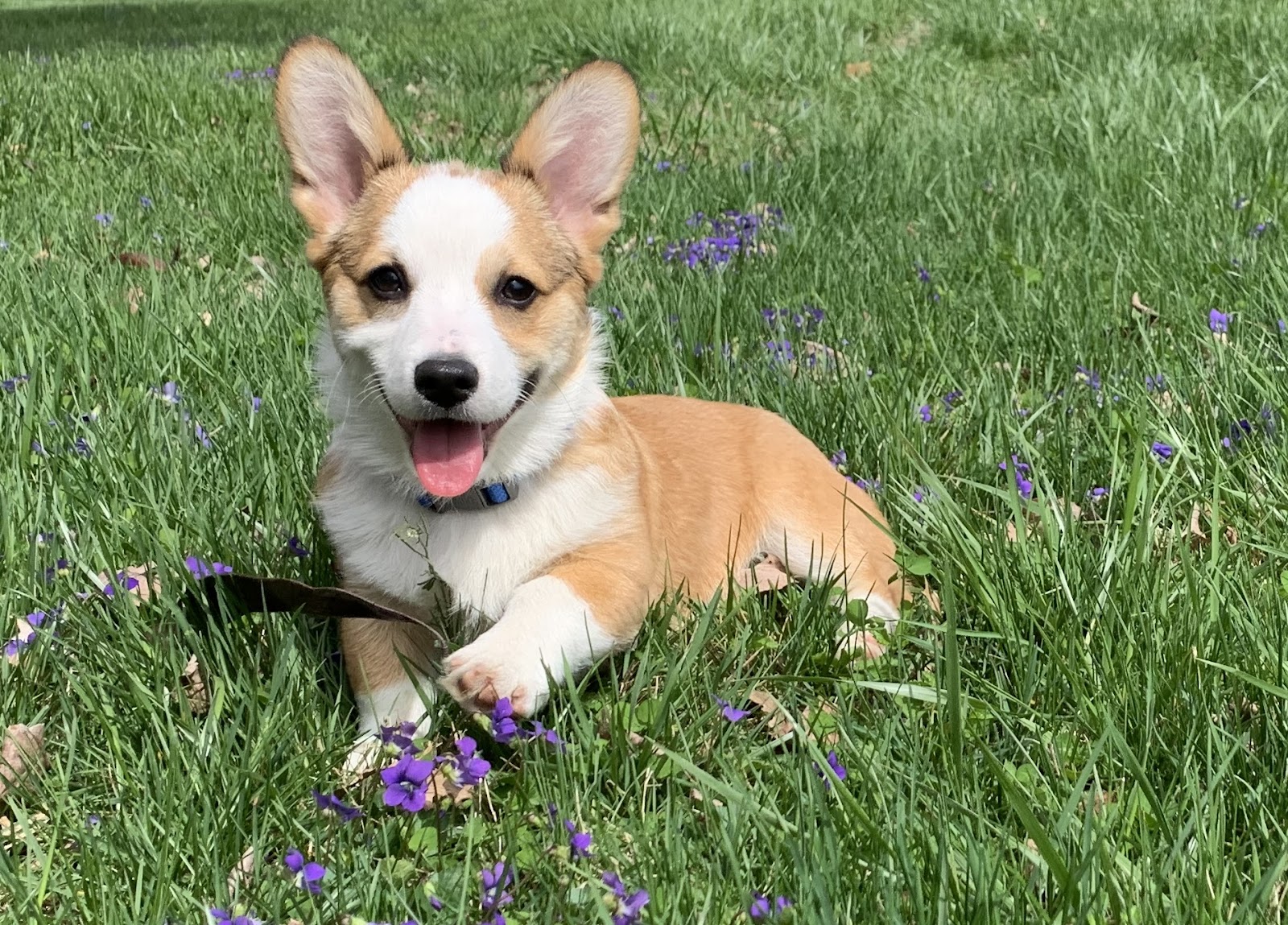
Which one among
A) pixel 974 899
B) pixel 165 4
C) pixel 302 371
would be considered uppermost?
pixel 974 899

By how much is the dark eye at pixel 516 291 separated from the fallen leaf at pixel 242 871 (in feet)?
4.01

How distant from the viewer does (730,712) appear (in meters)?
1.96

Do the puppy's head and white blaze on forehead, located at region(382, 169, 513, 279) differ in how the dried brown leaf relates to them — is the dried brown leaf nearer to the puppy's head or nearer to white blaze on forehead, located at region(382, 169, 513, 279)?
the puppy's head

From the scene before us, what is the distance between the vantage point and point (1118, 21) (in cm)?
721

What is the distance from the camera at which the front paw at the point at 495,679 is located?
6.42 ft

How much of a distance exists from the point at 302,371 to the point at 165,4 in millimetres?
19858

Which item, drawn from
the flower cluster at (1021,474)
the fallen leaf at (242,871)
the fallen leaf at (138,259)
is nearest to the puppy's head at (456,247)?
the fallen leaf at (242,871)

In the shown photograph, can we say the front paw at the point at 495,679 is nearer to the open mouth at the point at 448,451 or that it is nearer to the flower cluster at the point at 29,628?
the open mouth at the point at 448,451

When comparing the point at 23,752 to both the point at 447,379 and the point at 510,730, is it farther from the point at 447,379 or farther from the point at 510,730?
the point at 447,379

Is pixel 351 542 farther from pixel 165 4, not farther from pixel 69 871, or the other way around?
pixel 165 4

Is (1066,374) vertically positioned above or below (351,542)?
below

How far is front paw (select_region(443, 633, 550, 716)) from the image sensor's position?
1.96 metres

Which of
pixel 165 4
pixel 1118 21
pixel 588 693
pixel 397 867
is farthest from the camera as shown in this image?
pixel 165 4

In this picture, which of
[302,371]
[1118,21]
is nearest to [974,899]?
[302,371]
